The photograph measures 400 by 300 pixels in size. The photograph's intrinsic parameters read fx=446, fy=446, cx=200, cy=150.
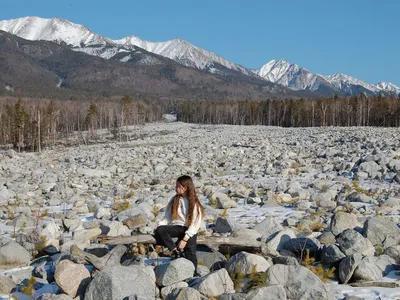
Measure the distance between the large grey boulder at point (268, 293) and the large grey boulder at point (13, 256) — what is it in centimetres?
427

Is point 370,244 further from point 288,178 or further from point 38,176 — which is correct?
point 38,176

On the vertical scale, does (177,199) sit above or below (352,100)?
below

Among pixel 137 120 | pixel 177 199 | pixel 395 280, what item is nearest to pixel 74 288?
pixel 177 199

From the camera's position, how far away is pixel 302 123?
4365 inches

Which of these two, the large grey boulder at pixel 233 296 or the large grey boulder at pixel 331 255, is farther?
the large grey boulder at pixel 331 255

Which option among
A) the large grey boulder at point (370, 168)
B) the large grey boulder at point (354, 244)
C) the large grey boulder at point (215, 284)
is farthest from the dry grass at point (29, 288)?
the large grey boulder at point (370, 168)

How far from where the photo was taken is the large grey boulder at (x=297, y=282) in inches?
221

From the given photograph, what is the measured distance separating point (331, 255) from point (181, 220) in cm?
244

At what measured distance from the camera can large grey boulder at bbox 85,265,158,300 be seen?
218 inches

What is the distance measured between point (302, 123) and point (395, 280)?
10729 centimetres

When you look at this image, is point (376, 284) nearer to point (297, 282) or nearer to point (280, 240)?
point (297, 282)

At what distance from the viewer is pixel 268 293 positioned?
5.40 metres

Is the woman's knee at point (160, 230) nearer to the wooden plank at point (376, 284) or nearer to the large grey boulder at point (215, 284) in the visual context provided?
the large grey boulder at point (215, 284)

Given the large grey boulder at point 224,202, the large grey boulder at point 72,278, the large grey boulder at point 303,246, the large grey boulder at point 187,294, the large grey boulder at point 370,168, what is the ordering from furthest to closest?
1. the large grey boulder at point 370,168
2. the large grey boulder at point 224,202
3. the large grey boulder at point 303,246
4. the large grey boulder at point 72,278
5. the large grey boulder at point 187,294
